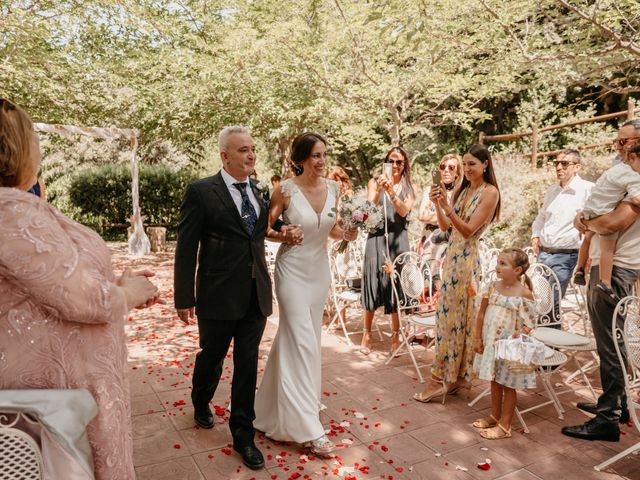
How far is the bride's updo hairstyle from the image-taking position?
386 cm

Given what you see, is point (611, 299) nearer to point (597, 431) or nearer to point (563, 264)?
point (597, 431)

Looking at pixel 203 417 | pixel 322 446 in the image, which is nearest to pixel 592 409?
pixel 322 446

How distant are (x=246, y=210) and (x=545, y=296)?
3.26 meters

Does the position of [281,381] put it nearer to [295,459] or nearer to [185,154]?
[295,459]

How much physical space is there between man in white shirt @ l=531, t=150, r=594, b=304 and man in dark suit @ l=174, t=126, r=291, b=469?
3.71 m

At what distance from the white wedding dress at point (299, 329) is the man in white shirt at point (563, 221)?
330cm

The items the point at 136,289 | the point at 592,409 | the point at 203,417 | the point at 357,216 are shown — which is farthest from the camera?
the point at 592,409

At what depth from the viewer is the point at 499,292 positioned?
13.4 ft

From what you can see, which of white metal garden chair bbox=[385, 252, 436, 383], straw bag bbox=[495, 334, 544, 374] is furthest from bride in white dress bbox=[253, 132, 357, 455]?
white metal garden chair bbox=[385, 252, 436, 383]

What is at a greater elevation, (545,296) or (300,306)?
(300,306)

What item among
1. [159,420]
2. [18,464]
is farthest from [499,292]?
[18,464]

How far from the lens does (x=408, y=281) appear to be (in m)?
5.50

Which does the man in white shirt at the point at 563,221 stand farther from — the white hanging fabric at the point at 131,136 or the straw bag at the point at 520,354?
the white hanging fabric at the point at 131,136

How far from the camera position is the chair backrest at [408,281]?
5.47 metres
